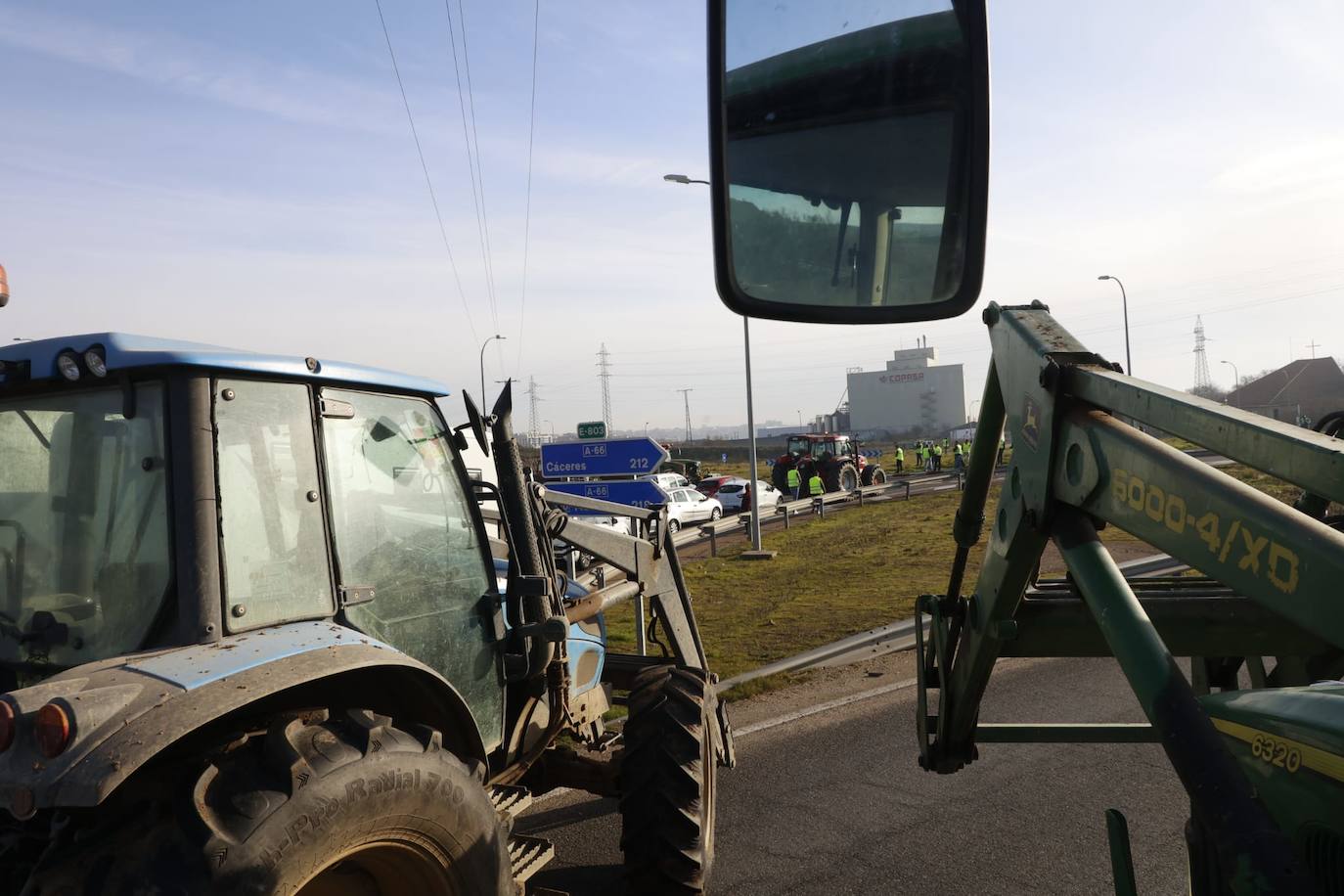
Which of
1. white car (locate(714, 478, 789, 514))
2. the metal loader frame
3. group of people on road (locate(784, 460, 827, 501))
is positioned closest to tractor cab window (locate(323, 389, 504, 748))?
the metal loader frame

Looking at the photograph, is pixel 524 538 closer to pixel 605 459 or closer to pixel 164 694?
pixel 164 694

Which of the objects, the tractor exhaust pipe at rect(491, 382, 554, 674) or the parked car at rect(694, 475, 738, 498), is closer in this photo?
the tractor exhaust pipe at rect(491, 382, 554, 674)

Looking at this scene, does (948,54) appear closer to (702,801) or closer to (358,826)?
(358,826)

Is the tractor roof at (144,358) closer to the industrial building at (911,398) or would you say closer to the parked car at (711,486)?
the parked car at (711,486)

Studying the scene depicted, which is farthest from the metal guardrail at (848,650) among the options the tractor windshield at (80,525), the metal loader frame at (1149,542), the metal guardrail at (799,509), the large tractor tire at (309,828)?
the tractor windshield at (80,525)

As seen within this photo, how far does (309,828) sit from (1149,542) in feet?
6.73

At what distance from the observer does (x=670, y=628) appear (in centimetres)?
592

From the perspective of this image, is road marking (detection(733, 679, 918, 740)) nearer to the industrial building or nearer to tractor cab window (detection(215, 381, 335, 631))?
tractor cab window (detection(215, 381, 335, 631))

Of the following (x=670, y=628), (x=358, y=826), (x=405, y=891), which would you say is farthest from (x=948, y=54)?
(x=670, y=628)

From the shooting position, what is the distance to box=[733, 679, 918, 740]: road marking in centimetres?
730

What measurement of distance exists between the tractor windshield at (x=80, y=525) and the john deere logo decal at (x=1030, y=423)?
7.82 ft

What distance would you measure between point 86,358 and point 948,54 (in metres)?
2.45

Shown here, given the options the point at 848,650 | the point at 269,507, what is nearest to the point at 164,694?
the point at 269,507

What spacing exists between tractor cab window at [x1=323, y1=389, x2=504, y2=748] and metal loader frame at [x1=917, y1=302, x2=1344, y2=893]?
1.81 meters
